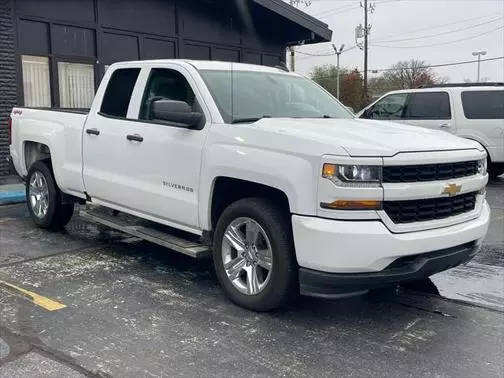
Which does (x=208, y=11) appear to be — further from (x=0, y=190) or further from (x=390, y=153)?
(x=390, y=153)

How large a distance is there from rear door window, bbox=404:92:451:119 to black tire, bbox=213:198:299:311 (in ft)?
30.3

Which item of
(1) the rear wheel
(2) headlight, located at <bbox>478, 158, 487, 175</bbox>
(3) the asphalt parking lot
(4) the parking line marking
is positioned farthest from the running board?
(1) the rear wheel

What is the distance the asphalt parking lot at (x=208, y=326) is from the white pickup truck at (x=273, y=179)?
0.36 metres

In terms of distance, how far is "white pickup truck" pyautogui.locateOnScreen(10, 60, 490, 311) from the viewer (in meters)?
3.84

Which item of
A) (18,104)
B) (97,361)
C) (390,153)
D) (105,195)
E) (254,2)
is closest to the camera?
(97,361)

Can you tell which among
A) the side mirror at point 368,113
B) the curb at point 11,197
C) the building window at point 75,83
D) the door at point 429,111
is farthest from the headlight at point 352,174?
the side mirror at point 368,113

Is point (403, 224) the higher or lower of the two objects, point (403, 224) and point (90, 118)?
the lower

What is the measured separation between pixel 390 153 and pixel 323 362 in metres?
1.42

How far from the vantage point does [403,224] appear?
13.0ft

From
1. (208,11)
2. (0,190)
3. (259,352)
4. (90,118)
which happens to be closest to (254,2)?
(208,11)

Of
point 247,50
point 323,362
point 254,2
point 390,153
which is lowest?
point 323,362

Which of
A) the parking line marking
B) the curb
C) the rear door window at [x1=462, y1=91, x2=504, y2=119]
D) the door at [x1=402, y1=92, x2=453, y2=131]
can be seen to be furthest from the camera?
the door at [x1=402, y1=92, x2=453, y2=131]

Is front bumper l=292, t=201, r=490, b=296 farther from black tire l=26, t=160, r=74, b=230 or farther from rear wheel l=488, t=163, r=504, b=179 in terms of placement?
rear wheel l=488, t=163, r=504, b=179

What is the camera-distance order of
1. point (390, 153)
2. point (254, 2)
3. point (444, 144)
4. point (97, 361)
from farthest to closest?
1. point (254, 2)
2. point (444, 144)
3. point (390, 153)
4. point (97, 361)
